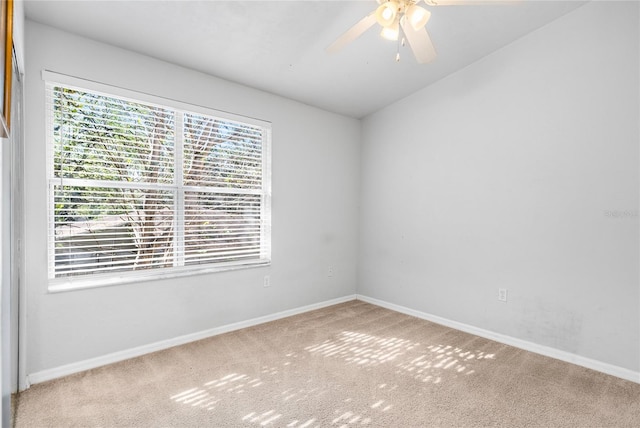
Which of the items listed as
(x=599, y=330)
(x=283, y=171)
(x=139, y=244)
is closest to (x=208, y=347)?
(x=139, y=244)

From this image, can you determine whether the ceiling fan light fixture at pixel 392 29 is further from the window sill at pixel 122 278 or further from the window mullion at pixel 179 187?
the window sill at pixel 122 278

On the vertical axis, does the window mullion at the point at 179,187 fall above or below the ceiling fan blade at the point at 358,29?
below

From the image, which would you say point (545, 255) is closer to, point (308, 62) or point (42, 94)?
point (308, 62)

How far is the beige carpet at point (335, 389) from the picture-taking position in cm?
197

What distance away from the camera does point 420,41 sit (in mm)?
2018

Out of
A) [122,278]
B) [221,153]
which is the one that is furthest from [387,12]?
[122,278]

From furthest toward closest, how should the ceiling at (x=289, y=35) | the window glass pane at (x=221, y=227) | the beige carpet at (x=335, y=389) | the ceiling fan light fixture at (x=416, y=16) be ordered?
the window glass pane at (x=221, y=227), the ceiling at (x=289, y=35), the beige carpet at (x=335, y=389), the ceiling fan light fixture at (x=416, y=16)

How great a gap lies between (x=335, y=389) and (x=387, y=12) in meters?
2.30

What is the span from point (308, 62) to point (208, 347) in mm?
2641

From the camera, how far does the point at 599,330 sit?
8.63 ft

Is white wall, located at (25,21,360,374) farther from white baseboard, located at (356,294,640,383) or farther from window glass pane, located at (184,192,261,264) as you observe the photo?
white baseboard, located at (356,294,640,383)

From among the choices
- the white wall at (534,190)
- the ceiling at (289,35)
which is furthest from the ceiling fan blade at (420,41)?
the white wall at (534,190)

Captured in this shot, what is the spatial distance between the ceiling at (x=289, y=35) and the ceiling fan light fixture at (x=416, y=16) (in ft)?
1.75

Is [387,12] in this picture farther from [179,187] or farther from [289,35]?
[179,187]
